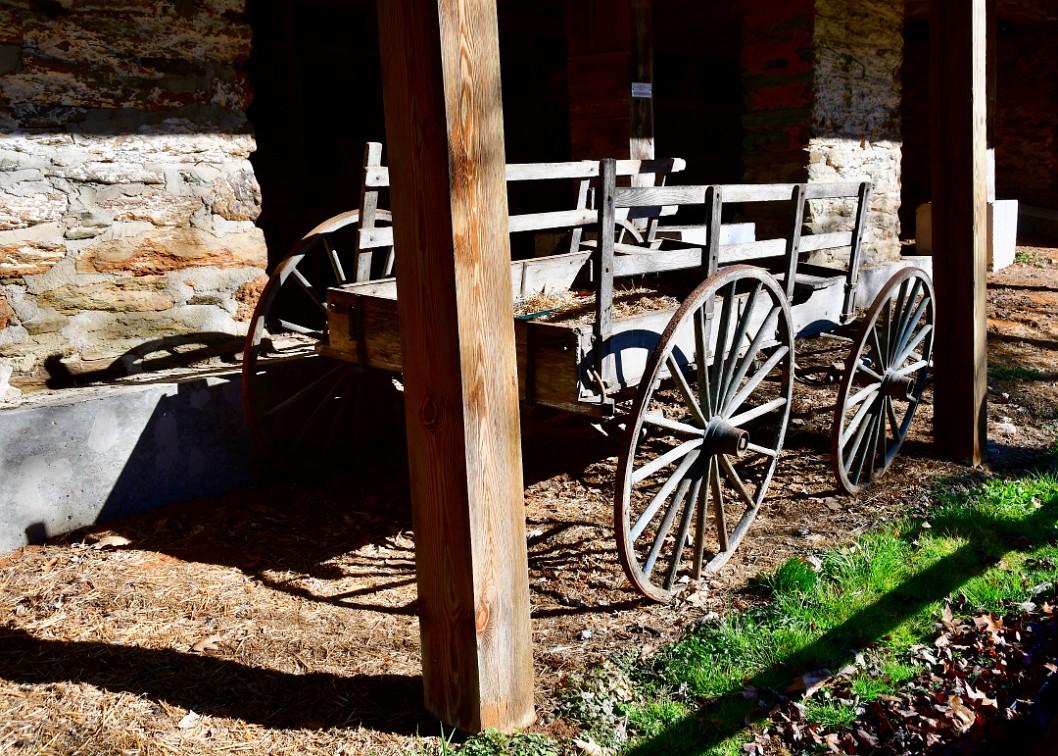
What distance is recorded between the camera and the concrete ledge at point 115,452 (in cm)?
397

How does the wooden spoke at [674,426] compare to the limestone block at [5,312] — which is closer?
the wooden spoke at [674,426]

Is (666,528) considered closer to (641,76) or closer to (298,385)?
(298,385)

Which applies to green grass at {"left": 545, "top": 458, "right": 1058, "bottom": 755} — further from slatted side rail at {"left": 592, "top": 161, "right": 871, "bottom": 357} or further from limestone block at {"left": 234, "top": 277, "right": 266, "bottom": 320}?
limestone block at {"left": 234, "top": 277, "right": 266, "bottom": 320}

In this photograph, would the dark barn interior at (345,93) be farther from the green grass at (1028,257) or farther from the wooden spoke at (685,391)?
the wooden spoke at (685,391)

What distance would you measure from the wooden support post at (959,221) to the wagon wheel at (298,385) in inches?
120

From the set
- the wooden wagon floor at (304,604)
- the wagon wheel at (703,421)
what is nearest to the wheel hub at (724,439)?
the wagon wheel at (703,421)

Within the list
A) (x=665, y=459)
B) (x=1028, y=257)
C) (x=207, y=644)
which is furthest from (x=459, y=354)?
(x=1028, y=257)

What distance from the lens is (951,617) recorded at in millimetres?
3488

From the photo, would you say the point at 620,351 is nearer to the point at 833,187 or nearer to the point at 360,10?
the point at 833,187

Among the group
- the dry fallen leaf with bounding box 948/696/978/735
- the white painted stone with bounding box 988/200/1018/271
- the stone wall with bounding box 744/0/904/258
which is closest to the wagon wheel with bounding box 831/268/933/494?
the dry fallen leaf with bounding box 948/696/978/735

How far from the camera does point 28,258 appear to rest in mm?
4406

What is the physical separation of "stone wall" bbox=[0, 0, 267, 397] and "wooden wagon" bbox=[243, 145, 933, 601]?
0.57 metres

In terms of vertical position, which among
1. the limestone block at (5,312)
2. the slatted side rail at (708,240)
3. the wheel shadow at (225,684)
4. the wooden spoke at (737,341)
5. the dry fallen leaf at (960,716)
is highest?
the slatted side rail at (708,240)

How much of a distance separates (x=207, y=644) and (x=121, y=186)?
8.18 ft
